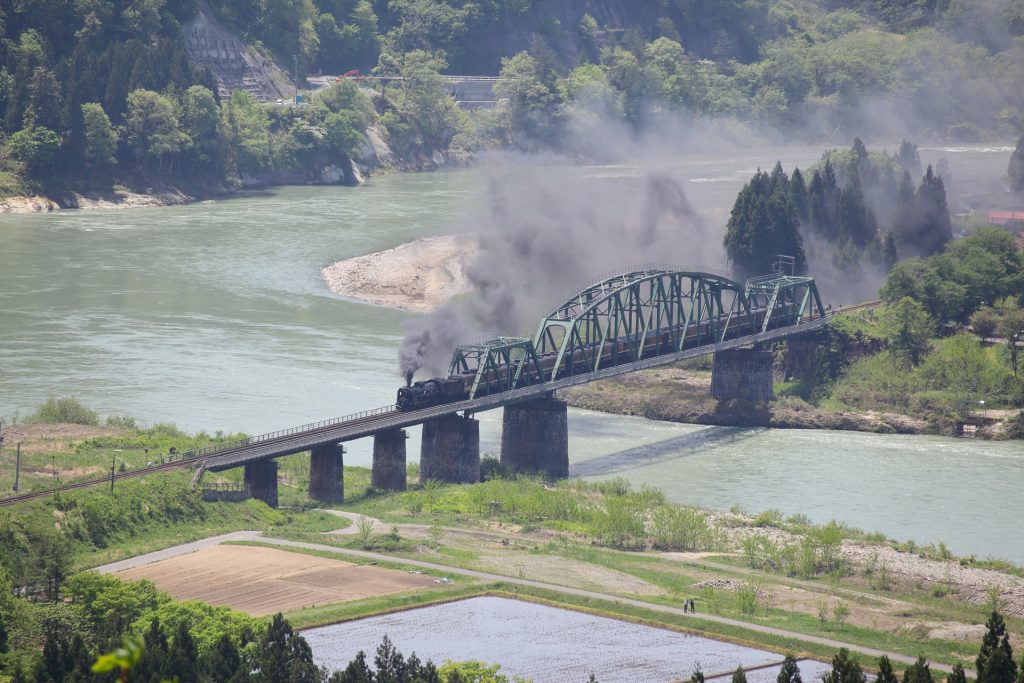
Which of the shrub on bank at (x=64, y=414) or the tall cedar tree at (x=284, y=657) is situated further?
the shrub on bank at (x=64, y=414)

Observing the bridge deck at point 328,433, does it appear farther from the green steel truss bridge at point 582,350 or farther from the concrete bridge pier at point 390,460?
the concrete bridge pier at point 390,460

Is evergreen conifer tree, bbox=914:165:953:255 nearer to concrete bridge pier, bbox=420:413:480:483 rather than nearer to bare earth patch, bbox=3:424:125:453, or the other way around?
concrete bridge pier, bbox=420:413:480:483

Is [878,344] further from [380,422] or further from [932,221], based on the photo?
[380,422]

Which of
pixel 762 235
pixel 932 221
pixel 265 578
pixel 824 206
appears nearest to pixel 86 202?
pixel 824 206

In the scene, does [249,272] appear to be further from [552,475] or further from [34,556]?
[34,556]

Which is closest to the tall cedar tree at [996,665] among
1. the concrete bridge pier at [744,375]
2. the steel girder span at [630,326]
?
the steel girder span at [630,326]

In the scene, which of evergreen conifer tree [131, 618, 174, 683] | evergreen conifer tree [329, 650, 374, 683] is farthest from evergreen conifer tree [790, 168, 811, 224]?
evergreen conifer tree [131, 618, 174, 683]

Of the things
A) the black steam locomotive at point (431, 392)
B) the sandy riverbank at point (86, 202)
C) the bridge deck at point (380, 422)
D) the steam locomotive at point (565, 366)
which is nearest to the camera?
the bridge deck at point (380, 422)
